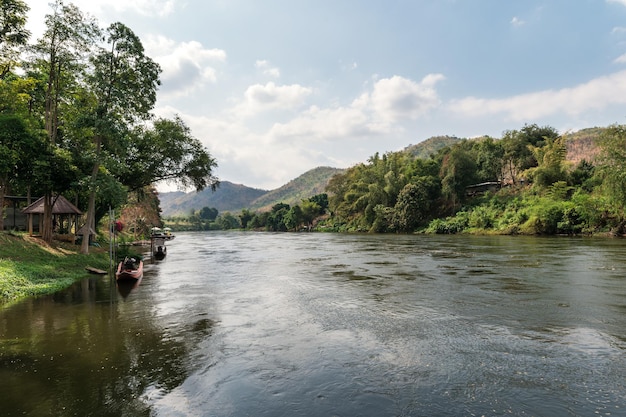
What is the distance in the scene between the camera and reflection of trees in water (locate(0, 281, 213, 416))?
610 centimetres

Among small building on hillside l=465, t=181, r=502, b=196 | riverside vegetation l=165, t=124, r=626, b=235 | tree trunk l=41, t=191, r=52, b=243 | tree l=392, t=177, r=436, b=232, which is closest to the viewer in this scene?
tree trunk l=41, t=191, r=52, b=243

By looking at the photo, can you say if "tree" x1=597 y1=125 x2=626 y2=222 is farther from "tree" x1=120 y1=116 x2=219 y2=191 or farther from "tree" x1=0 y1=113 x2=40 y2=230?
"tree" x1=0 y1=113 x2=40 y2=230

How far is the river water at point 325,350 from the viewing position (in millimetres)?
6047

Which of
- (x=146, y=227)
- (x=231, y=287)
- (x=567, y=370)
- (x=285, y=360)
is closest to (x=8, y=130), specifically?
(x=231, y=287)

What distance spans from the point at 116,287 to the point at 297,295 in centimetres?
894

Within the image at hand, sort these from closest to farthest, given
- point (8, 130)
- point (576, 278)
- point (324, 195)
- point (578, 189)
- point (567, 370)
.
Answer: point (567, 370), point (576, 278), point (8, 130), point (578, 189), point (324, 195)

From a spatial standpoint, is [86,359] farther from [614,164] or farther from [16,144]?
[614,164]

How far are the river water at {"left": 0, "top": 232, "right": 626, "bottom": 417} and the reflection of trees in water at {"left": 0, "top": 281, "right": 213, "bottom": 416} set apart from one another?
4 cm

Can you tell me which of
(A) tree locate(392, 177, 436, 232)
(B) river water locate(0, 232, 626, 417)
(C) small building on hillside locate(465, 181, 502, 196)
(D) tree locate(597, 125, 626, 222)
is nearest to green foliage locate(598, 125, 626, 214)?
(D) tree locate(597, 125, 626, 222)

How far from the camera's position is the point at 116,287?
1733 cm

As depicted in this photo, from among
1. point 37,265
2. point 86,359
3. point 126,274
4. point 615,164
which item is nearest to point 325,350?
point 86,359

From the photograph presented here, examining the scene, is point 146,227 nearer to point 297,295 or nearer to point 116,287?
point 116,287

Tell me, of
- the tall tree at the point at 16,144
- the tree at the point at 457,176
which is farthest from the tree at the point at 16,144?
the tree at the point at 457,176

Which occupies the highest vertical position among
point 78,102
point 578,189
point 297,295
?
point 78,102
